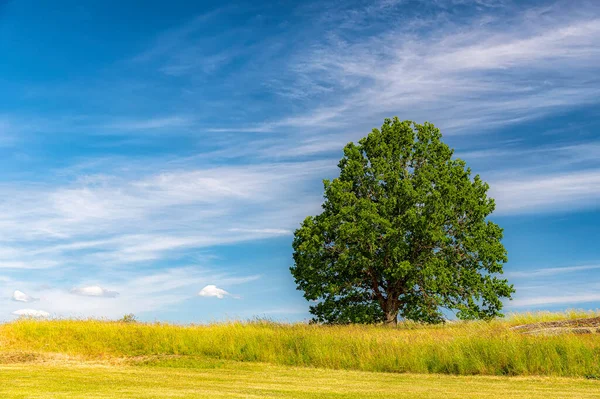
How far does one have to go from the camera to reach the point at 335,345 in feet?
77.9

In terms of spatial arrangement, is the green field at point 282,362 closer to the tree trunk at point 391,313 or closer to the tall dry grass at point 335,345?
the tall dry grass at point 335,345

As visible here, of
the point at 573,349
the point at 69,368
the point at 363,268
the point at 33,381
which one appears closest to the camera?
the point at 33,381

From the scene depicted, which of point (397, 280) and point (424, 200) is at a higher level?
point (424, 200)

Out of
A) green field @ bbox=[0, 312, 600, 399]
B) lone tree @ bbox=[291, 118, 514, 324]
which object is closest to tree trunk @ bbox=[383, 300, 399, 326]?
lone tree @ bbox=[291, 118, 514, 324]

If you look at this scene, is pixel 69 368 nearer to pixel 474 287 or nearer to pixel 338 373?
pixel 338 373

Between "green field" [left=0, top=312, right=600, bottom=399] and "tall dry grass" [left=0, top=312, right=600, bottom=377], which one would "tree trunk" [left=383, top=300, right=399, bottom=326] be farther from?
"green field" [left=0, top=312, right=600, bottom=399]

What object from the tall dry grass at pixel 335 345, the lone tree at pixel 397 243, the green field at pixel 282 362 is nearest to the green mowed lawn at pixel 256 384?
the green field at pixel 282 362

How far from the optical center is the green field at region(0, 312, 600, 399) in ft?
53.8

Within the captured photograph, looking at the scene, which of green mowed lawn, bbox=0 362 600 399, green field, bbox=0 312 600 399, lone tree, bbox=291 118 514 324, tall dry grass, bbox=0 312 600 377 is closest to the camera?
green mowed lawn, bbox=0 362 600 399

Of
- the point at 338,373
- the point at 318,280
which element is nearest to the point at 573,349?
the point at 338,373

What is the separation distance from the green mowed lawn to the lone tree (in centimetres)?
1192

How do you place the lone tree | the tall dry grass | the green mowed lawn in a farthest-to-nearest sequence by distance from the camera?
the lone tree → the tall dry grass → the green mowed lawn

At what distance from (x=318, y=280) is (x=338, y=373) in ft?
43.5

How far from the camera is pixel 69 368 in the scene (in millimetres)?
21703
